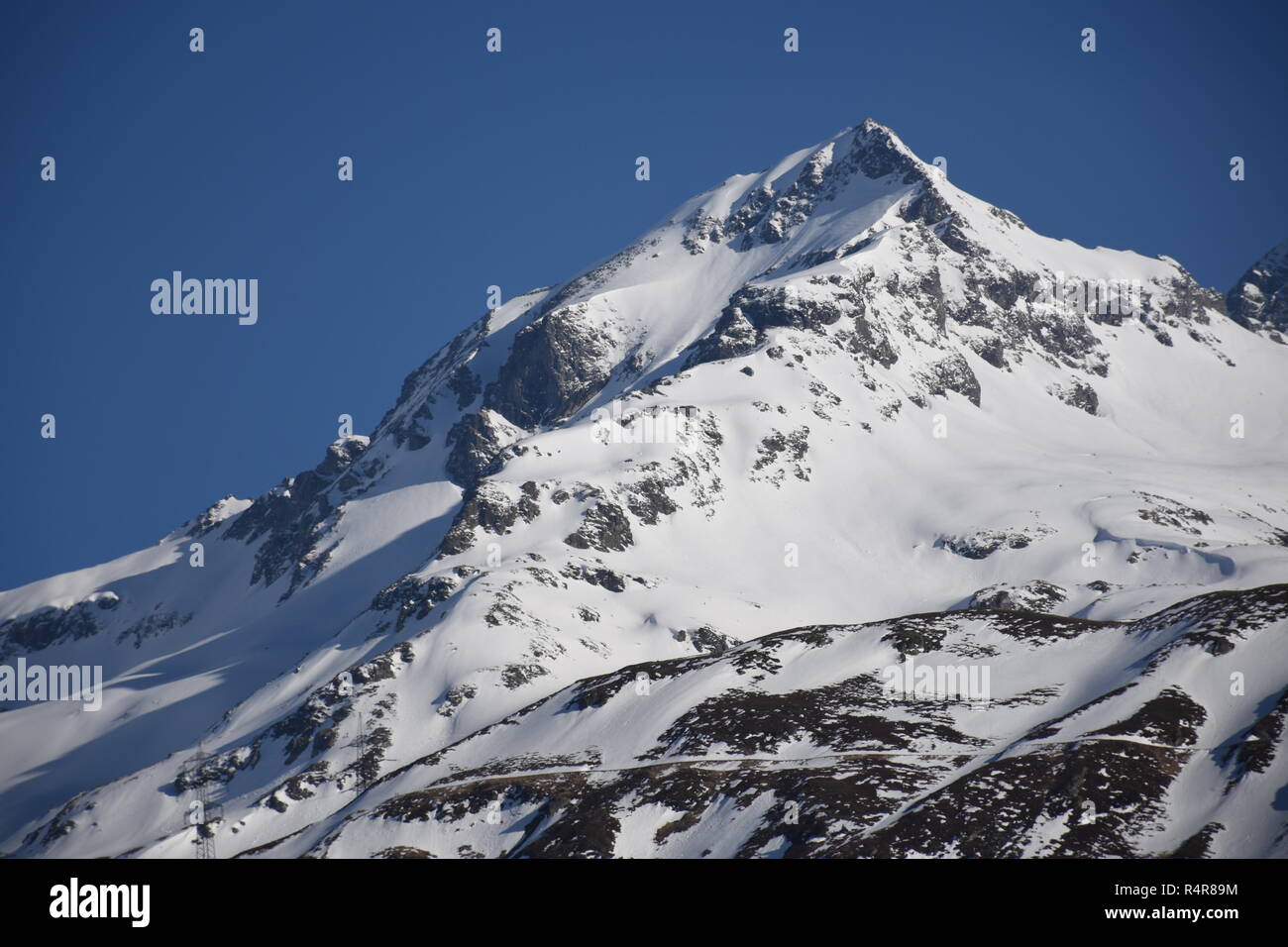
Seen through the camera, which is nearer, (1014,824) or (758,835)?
(1014,824)
